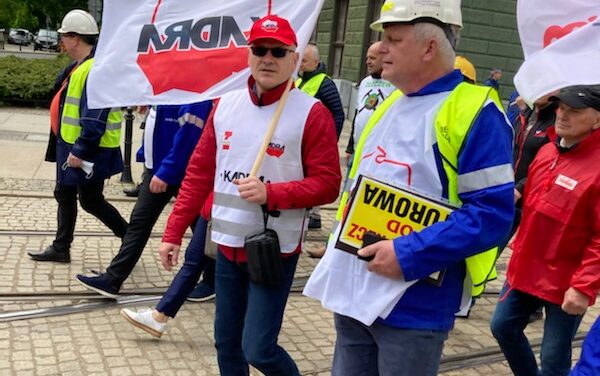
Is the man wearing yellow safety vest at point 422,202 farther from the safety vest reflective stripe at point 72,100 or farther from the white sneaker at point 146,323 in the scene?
the safety vest reflective stripe at point 72,100

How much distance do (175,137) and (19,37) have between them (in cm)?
6258

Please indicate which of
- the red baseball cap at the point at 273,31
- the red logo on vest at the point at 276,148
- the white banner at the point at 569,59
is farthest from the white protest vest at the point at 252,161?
the white banner at the point at 569,59

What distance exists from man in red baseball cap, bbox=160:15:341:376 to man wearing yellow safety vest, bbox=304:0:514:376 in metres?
0.59

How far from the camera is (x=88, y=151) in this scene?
4891 mm

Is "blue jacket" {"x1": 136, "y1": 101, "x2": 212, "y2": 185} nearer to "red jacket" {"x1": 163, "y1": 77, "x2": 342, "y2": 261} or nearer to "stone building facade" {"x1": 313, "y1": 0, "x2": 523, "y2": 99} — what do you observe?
"red jacket" {"x1": 163, "y1": 77, "x2": 342, "y2": 261}

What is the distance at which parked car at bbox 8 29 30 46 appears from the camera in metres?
59.3

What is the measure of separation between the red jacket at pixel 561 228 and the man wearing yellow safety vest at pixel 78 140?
10.7ft

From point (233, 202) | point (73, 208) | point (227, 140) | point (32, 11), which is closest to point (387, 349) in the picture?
point (233, 202)

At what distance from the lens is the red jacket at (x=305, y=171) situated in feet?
9.16

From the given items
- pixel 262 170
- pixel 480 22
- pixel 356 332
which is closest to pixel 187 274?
pixel 262 170

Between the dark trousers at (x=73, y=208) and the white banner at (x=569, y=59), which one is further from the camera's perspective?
the dark trousers at (x=73, y=208)

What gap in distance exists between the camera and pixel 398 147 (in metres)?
2.14

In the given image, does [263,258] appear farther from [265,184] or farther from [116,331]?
[116,331]

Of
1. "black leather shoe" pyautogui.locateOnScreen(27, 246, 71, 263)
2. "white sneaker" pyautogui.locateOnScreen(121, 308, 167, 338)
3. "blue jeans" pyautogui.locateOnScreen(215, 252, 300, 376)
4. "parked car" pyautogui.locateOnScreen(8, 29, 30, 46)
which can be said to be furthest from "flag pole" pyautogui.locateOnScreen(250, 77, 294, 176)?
"parked car" pyautogui.locateOnScreen(8, 29, 30, 46)
